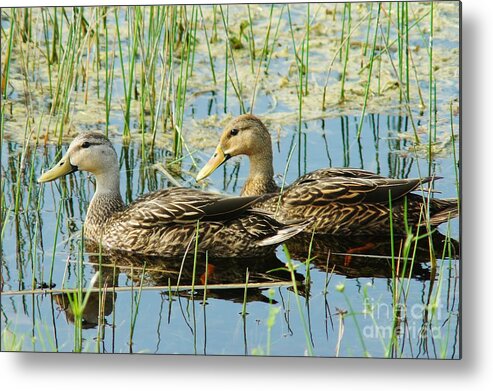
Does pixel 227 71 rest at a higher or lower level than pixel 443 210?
higher

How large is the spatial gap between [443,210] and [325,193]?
840 millimetres

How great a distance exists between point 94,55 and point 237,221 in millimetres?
1036

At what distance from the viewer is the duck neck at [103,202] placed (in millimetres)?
7102

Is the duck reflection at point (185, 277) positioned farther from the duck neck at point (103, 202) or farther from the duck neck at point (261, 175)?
the duck neck at point (261, 175)

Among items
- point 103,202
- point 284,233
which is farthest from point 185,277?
point 103,202

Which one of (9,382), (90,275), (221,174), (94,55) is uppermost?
(94,55)

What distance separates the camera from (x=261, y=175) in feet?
23.9

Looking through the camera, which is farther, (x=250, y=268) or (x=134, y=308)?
(x=250, y=268)

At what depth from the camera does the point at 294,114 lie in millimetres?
7012

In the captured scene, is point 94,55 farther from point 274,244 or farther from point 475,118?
point 475,118

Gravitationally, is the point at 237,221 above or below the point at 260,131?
below

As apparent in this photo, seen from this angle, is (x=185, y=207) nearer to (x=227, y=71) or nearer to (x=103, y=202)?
(x=103, y=202)

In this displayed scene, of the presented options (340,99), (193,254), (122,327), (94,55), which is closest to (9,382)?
(122,327)

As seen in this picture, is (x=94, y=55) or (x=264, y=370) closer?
(x=264, y=370)
